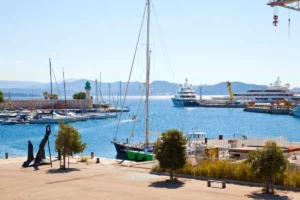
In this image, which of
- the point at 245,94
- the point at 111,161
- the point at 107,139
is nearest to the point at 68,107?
the point at 107,139

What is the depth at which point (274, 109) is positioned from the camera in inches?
5861

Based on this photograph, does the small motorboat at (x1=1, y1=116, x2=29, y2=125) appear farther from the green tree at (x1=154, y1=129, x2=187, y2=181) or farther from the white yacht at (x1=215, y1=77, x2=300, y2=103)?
the white yacht at (x1=215, y1=77, x2=300, y2=103)

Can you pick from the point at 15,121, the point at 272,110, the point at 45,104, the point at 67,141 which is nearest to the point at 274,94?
the point at 272,110

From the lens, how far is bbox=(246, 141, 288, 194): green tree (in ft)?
63.8

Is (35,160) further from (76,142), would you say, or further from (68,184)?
(68,184)

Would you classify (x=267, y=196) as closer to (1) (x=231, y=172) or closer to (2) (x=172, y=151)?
(1) (x=231, y=172)

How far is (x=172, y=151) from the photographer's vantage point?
2330 cm

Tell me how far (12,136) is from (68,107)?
6397 centimetres

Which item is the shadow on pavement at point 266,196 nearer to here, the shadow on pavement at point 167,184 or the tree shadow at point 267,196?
the tree shadow at point 267,196

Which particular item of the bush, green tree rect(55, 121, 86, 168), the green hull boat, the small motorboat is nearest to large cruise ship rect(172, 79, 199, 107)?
the small motorboat

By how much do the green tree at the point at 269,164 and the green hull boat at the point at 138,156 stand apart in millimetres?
19999

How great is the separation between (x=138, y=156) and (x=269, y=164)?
22.7 m

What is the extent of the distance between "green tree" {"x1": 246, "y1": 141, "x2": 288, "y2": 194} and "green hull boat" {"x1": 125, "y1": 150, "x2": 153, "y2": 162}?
20.0m

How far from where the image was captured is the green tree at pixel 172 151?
23.2 m
